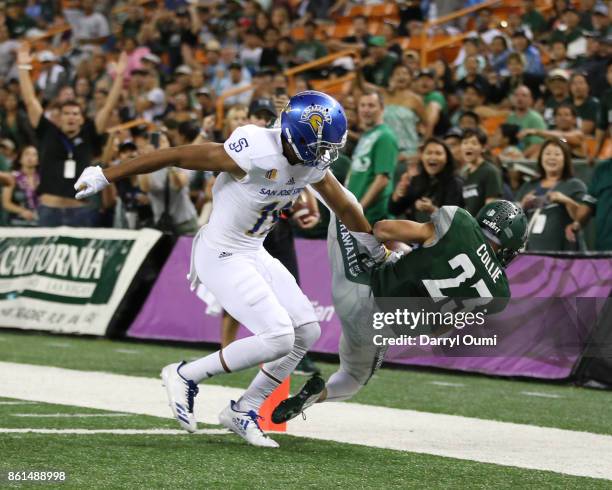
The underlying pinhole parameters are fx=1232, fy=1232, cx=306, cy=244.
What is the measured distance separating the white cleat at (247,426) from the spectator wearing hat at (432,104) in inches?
296

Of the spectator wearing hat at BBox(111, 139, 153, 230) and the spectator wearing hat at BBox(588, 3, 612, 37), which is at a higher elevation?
the spectator wearing hat at BBox(588, 3, 612, 37)

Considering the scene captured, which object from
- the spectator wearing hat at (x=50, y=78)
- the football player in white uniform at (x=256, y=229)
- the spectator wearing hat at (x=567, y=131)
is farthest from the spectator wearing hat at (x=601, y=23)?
the football player in white uniform at (x=256, y=229)

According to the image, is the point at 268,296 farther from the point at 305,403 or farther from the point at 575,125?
the point at 575,125

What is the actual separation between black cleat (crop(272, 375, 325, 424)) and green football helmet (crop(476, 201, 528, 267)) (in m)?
1.15

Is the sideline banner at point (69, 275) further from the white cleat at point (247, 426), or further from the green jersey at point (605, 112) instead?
the white cleat at point (247, 426)

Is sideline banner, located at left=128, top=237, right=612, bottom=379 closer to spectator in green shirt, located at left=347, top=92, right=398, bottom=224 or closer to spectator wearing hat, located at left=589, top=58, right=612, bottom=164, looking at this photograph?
spectator in green shirt, located at left=347, top=92, right=398, bottom=224

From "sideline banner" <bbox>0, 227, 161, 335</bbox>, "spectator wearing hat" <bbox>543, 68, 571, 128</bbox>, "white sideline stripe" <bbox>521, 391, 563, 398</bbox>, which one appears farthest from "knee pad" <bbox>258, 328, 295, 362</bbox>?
"spectator wearing hat" <bbox>543, 68, 571, 128</bbox>

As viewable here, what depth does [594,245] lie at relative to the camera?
11422mm

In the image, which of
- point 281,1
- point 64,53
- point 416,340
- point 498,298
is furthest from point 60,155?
point 64,53

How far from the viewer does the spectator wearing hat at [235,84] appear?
17.0 meters

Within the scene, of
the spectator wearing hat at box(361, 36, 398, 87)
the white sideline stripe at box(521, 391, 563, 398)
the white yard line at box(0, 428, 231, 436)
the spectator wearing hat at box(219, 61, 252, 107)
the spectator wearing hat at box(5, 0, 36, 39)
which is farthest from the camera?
the spectator wearing hat at box(5, 0, 36, 39)

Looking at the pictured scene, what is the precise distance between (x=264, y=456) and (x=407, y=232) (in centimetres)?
130

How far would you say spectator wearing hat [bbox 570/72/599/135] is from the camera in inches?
495

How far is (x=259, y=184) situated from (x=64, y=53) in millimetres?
17149
